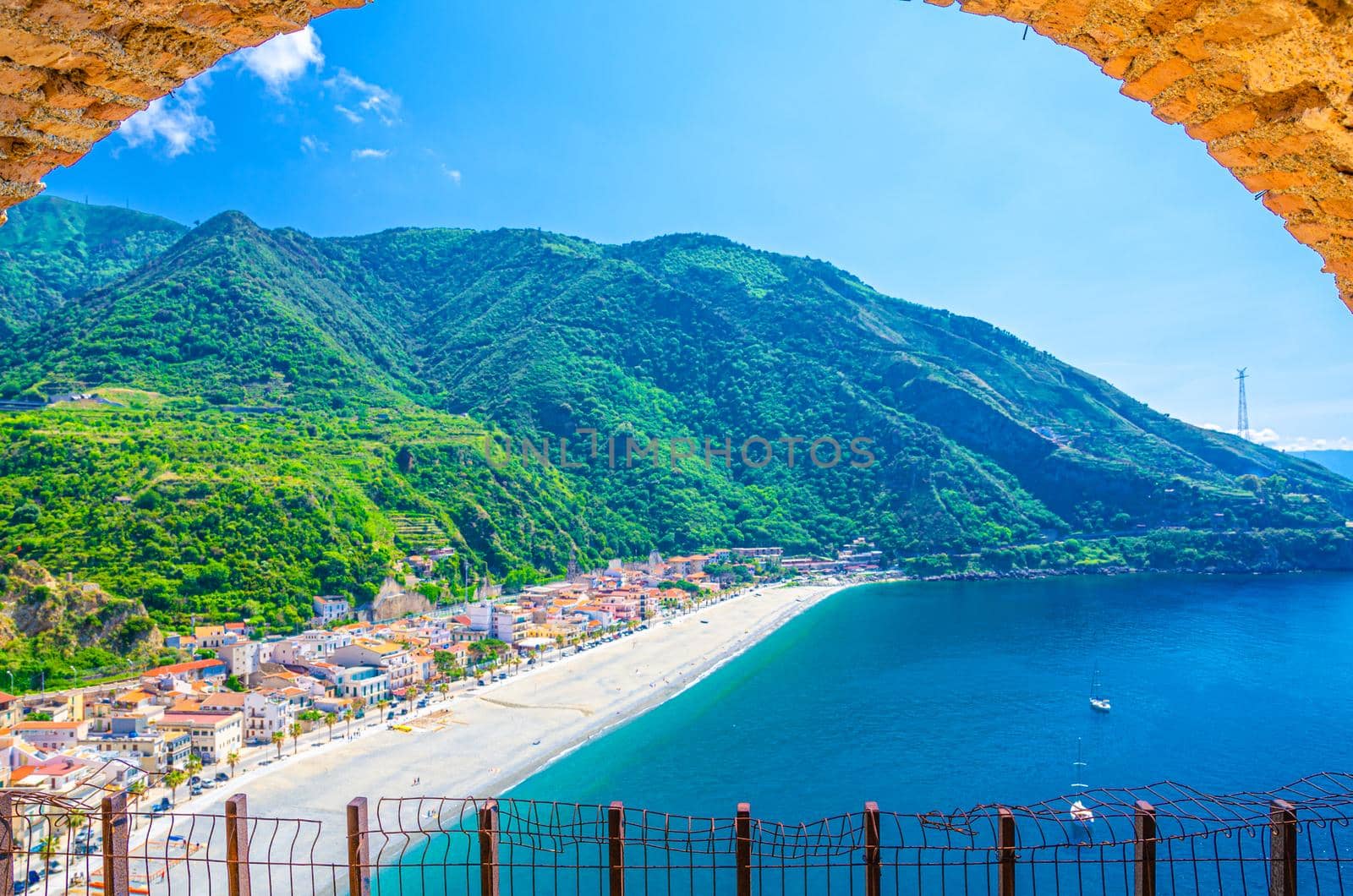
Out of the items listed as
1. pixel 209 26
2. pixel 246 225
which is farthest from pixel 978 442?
pixel 209 26

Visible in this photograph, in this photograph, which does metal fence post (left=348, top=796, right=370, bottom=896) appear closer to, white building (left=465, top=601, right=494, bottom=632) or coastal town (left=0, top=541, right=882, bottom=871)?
coastal town (left=0, top=541, right=882, bottom=871)

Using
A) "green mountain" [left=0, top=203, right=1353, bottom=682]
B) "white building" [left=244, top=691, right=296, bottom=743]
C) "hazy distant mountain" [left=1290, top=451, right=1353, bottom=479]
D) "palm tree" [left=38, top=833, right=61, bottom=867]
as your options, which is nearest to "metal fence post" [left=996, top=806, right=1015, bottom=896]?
"palm tree" [left=38, top=833, right=61, bottom=867]

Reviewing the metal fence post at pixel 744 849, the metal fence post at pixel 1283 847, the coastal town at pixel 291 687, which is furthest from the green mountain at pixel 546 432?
the metal fence post at pixel 1283 847

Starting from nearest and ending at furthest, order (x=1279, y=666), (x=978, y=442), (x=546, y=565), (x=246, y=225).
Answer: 1. (x=1279, y=666)
2. (x=546, y=565)
3. (x=978, y=442)
4. (x=246, y=225)

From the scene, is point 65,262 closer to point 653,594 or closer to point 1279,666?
point 653,594

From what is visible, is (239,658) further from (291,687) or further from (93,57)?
(93,57)

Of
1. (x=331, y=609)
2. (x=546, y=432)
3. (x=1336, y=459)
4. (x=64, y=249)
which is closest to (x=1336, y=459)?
(x=1336, y=459)
